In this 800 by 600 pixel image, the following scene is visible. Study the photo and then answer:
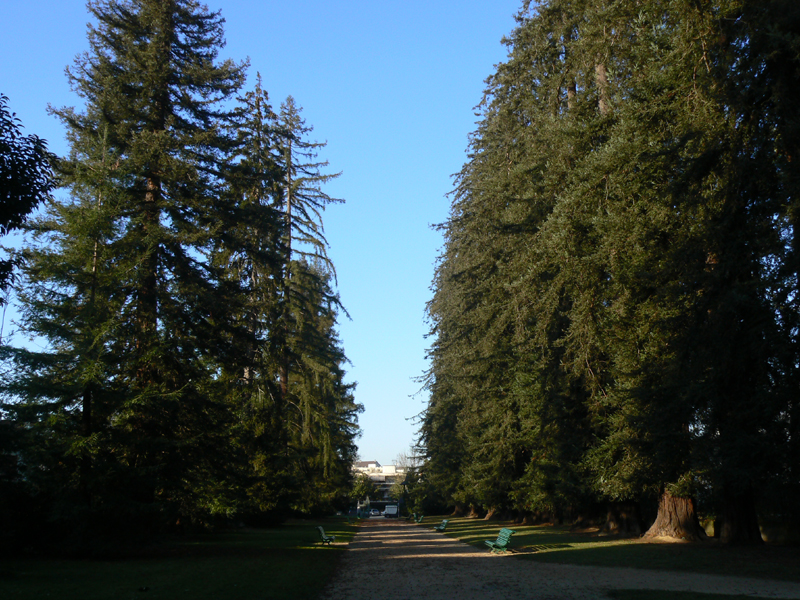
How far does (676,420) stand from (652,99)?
8.15 m

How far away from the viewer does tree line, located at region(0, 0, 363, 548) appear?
15.4 m

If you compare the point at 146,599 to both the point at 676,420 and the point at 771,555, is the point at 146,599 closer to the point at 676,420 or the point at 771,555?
the point at 676,420

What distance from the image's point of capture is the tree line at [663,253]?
1310 cm

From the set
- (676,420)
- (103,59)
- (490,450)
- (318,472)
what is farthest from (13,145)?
(318,472)

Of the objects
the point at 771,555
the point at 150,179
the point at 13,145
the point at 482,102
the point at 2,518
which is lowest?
the point at 771,555

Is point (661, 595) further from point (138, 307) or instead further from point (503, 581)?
point (138, 307)

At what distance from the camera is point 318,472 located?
41.8 metres

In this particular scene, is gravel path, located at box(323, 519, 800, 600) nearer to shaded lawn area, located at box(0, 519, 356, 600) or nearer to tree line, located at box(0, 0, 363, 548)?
shaded lawn area, located at box(0, 519, 356, 600)

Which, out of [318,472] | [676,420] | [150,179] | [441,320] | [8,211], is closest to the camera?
[8,211]

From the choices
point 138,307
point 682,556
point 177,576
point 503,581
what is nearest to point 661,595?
point 503,581

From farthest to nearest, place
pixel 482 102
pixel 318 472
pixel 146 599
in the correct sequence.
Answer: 1. pixel 318 472
2. pixel 482 102
3. pixel 146 599

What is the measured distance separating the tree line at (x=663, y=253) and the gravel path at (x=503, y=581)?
104 inches

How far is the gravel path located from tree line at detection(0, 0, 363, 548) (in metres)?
5.89

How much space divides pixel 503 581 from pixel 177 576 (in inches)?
249
